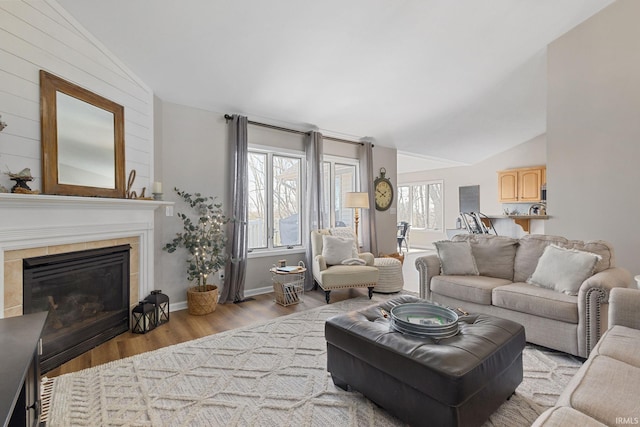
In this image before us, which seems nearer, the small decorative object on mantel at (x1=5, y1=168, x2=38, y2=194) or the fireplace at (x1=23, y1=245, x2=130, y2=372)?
the small decorative object on mantel at (x1=5, y1=168, x2=38, y2=194)

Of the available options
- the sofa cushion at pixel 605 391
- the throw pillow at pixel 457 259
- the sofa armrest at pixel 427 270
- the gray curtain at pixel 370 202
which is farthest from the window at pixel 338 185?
the sofa cushion at pixel 605 391

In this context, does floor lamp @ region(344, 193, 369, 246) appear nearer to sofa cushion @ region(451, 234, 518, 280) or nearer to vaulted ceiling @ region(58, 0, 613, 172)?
vaulted ceiling @ region(58, 0, 613, 172)

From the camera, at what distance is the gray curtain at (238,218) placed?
391cm

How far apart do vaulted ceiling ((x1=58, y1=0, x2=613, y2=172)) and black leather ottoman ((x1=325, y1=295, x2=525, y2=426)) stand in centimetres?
257

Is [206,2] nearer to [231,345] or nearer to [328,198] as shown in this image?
[231,345]

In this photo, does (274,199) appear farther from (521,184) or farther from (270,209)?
(521,184)

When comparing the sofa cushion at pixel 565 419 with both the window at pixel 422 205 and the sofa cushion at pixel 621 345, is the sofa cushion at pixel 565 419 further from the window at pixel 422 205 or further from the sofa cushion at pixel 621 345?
the window at pixel 422 205

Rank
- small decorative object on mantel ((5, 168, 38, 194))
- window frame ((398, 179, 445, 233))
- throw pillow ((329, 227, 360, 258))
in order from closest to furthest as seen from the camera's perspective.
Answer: small decorative object on mantel ((5, 168, 38, 194)) < throw pillow ((329, 227, 360, 258)) < window frame ((398, 179, 445, 233))

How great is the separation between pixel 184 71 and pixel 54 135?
4.34 ft

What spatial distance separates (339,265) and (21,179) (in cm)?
323

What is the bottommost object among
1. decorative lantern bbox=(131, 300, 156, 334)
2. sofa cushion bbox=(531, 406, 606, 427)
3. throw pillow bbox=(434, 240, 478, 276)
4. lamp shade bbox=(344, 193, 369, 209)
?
decorative lantern bbox=(131, 300, 156, 334)

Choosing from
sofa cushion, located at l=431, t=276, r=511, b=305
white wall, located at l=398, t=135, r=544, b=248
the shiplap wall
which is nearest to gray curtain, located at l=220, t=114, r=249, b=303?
the shiplap wall

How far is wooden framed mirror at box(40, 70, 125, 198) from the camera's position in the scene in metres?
2.25

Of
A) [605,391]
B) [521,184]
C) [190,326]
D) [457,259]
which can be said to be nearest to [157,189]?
[190,326]
